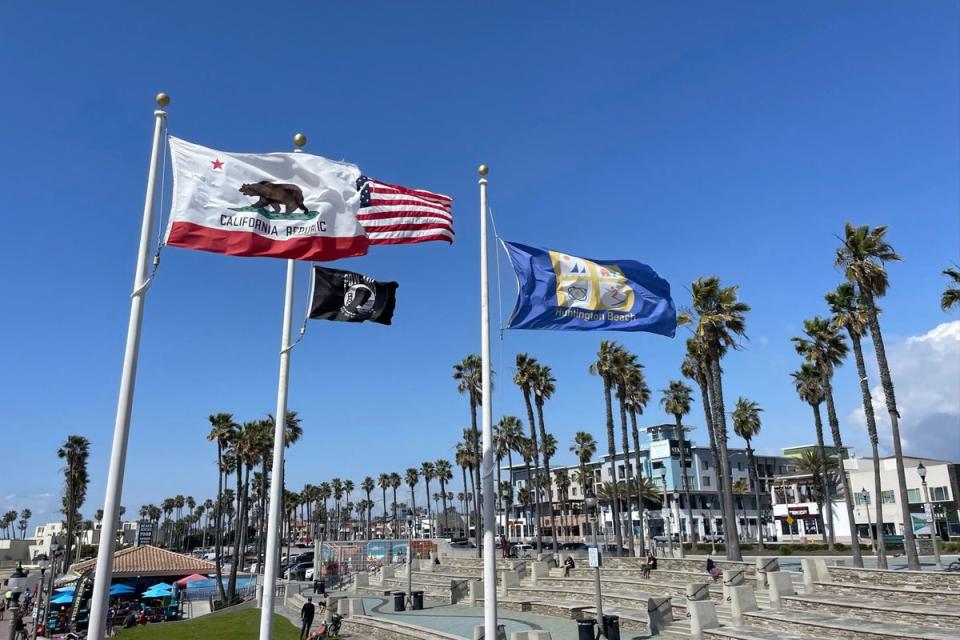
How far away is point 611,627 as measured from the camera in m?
20.4

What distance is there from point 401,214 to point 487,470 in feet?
17.3

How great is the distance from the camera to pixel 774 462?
125625 mm

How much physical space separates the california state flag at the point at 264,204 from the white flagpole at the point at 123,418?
35 centimetres

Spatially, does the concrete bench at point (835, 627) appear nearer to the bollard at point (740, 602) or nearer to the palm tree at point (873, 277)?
the bollard at point (740, 602)

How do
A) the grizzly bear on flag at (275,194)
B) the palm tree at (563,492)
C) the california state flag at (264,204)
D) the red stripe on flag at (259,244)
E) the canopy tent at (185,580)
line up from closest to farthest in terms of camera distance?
1. the red stripe on flag at (259,244)
2. the california state flag at (264,204)
3. the grizzly bear on flag at (275,194)
4. the canopy tent at (185,580)
5. the palm tree at (563,492)

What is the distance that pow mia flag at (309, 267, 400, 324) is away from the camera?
1275cm

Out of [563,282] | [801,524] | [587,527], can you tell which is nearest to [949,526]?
[801,524]

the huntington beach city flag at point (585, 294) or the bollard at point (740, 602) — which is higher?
the huntington beach city flag at point (585, 294)

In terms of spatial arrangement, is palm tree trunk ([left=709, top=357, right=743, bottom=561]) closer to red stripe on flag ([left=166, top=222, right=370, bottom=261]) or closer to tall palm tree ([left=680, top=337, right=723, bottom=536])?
tall palm tree ([left=680, top=337, right=723, bottom=536])

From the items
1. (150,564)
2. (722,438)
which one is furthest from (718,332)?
(150,564)

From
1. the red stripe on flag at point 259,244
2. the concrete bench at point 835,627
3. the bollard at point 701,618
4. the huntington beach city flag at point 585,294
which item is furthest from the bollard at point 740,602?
the red stripe on flag at point 259,244

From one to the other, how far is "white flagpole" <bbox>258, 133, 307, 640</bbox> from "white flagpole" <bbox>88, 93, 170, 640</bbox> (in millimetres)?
2383

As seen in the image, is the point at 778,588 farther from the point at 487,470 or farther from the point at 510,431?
the point at 510,431

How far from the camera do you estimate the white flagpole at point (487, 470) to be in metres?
12.5
